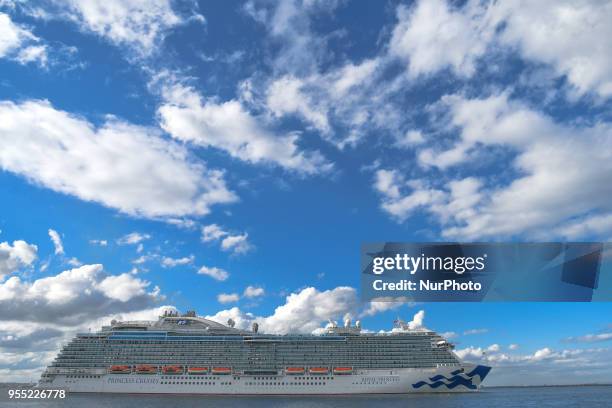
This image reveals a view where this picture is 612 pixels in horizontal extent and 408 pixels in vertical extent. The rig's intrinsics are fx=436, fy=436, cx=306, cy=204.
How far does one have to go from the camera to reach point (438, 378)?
8794 centimetres

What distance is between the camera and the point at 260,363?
306ft

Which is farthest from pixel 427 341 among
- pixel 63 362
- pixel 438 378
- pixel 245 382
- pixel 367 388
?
pixel 63 362

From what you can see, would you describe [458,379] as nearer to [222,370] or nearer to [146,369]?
[222,370]

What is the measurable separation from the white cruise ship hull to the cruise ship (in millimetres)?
190

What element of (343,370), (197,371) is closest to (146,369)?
(197,371)

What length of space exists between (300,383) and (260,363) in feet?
32.5

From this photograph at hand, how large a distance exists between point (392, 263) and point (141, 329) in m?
77.3

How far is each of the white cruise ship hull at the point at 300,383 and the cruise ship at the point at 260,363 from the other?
190mm

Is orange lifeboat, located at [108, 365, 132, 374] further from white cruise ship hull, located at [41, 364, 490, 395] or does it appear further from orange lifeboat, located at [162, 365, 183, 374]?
orange lifeboat, located at [162, 365, 183, 374]

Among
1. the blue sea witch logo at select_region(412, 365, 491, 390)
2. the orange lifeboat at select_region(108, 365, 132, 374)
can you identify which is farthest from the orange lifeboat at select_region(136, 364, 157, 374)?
the blue sea witch logo at select_region(412, 365, 491, 390)

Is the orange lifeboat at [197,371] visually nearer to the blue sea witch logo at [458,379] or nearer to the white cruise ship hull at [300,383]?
the white cruise ship hull at [300,383]

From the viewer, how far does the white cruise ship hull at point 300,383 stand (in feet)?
286

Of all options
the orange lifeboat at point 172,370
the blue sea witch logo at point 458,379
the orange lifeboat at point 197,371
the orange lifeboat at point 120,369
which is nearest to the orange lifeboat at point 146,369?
the orange lifeboat at point 120,369

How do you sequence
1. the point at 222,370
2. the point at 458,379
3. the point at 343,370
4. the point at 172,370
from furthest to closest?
the point at 172,370, the point at 222,370, the point at 343,370, the point at 458,379
